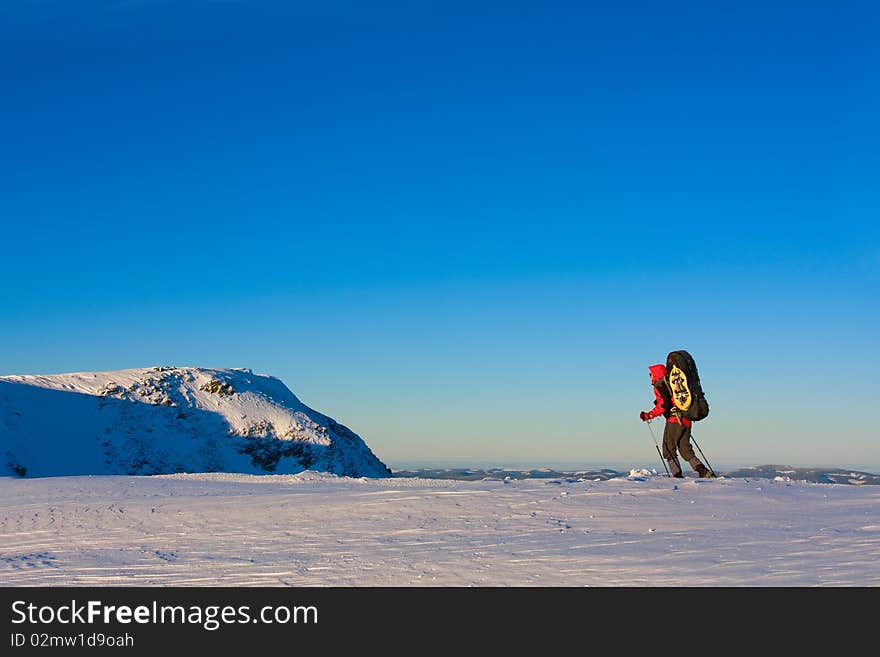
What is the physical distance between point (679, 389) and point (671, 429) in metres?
1.00

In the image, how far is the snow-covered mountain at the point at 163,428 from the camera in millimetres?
79875

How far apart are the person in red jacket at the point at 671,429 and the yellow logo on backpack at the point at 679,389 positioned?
0.44 ft

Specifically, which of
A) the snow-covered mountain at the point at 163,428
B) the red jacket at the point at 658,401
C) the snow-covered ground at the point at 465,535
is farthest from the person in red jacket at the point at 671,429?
the snow-covered mountain at the point at 163,428

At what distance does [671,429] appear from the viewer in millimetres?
18828

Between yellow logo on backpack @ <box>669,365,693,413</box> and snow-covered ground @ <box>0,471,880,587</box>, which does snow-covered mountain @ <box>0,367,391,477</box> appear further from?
yellow logo on backpack @ <box>669,365,693,413</box>

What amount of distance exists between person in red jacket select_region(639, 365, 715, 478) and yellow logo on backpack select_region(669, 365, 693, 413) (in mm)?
134

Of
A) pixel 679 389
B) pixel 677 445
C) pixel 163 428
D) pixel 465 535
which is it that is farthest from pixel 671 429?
pixel 163 428

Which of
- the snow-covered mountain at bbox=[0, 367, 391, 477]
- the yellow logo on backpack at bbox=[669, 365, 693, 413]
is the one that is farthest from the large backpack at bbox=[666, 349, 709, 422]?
the snow-covered mountain at bbox=[0, 367, 391, 477]

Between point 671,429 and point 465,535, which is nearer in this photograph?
point 465,535

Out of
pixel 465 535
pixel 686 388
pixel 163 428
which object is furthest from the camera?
pixel 163 428

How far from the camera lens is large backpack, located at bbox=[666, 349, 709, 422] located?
1847 centimetres

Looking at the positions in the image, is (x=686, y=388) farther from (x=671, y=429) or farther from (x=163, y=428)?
(x=163, y=428)
